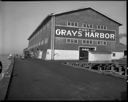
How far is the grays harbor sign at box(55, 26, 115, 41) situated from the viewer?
1202 inches

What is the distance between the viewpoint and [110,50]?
34.3 metres

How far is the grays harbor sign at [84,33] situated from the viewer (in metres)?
30.5

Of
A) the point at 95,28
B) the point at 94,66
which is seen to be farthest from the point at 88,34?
the point at 94,66

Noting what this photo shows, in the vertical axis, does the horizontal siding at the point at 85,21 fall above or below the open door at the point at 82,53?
above

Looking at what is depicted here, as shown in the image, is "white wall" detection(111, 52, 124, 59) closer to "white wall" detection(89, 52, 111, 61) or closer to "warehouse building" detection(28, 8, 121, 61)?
"warehouse building" detection(28, 8, 121, 61)

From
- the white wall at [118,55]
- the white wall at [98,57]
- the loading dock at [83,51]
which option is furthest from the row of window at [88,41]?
the white wall at [118,55]

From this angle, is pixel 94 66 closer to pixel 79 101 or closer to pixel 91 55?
pixel 91 55

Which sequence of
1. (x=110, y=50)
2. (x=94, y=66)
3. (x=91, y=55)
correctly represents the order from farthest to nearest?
(x=110, y=50) < (x=91, y=55) < (x=94, y=66)

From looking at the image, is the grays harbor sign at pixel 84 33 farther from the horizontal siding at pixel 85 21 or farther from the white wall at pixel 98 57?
the white wall at pixel 98 57

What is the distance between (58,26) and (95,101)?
26504 millimetres

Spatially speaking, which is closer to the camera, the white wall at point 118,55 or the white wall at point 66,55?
the white wall at point 66,55

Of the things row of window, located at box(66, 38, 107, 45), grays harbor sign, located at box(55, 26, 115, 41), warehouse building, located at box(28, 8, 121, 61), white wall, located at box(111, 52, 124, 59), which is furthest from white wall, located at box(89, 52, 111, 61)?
grays harbor sign, located at box(55, 26, 115, 41)

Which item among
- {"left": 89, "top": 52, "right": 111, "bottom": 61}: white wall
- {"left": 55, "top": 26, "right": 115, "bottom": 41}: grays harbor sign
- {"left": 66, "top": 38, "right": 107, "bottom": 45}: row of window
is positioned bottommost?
{"left": 89, "top": 52, "right": 111, "bottom": 61}: white wall

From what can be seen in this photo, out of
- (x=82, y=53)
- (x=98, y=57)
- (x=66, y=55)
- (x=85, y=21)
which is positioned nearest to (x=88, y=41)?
(x=82, y=53)
